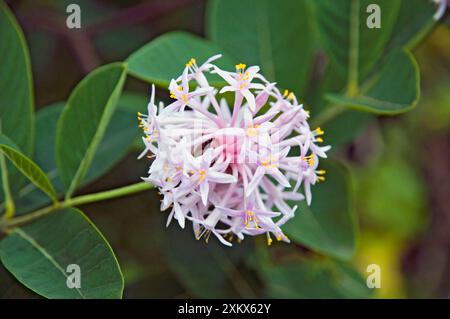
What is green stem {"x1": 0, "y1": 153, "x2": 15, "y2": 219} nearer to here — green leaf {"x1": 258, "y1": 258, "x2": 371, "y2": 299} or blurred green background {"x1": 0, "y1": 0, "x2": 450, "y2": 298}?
blurred green background {"x1": 0, "y1": 0, "x2": 450, "y2": 298}

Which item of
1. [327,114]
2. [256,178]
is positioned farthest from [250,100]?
[327,114]

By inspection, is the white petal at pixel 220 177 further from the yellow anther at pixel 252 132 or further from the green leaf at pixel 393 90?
the green leaf at pixel 393 90

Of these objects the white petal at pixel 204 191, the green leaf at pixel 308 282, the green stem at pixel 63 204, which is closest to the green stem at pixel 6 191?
the green stem at pixel 63 204

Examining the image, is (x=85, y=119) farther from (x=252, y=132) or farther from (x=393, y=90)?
(x=393, y=90)

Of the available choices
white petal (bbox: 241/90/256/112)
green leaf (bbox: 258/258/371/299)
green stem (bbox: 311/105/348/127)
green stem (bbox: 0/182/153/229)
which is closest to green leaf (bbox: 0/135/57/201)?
green stem (bbox: 0/182/153/229)

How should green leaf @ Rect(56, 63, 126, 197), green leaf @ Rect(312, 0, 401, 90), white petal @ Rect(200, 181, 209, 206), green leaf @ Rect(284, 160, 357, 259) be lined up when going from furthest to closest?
green leaf @ Rect(284, 160, 357, 259) → green leaf @ Rect(312, 0, 401, 90) → green leaf @ Rect(56, 63, 126, 197) → white petal @ Rect(200, 181, 209, 206)

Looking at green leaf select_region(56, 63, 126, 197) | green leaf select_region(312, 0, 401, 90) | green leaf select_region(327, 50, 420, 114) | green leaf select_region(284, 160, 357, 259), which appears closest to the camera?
green leaf select_region(56, 63, 126, 197)
